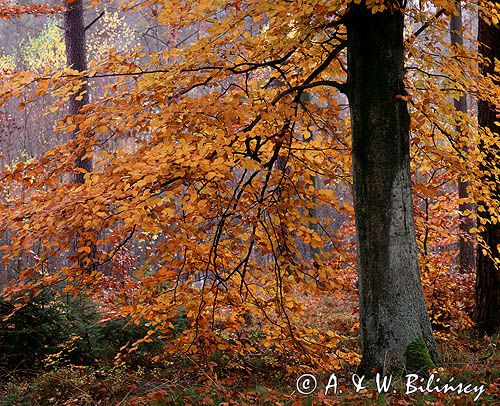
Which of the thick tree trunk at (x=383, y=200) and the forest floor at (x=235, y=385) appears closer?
the forest floor at (x=235, y=385)

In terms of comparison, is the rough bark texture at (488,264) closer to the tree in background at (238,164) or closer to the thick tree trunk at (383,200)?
the tree in background at (238,164)

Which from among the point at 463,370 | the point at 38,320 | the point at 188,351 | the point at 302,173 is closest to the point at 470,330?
the point at 463,370

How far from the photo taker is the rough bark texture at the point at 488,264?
292 inches

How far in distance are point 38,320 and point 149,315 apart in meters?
2.53

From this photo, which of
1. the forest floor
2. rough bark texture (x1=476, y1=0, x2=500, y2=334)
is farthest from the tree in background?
rough bark texture (x1=476, y1=0, x2=500, y2=334)

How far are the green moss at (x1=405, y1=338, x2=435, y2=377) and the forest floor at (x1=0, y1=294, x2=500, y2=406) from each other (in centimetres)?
16

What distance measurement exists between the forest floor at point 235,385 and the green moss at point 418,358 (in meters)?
0.16

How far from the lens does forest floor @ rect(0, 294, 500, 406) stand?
4.35 meters

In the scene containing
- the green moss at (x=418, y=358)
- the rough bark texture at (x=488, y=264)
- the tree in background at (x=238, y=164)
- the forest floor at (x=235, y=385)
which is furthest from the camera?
the rough bark texture at (x=488, y=264)

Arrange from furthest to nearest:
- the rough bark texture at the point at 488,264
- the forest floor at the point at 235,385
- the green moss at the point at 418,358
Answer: the rough bark texture at the point at 488,264, the green moss at the point at 418,358, the forest floor at the point at 235,385

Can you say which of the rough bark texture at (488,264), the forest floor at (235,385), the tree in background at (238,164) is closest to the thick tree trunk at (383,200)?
the tree in background at (238,164)

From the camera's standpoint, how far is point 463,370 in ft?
17.1

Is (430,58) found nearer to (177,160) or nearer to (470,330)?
(177,160)

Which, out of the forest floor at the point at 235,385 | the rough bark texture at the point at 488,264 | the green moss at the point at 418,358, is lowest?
the forest floor at the point at 235,385
